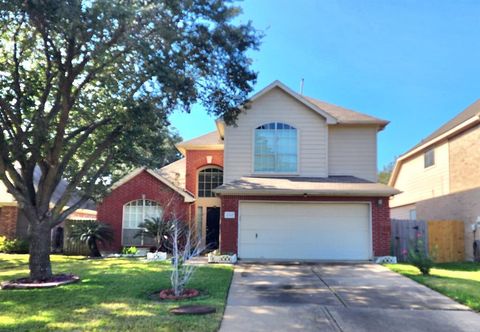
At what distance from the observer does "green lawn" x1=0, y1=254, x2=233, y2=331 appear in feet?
22.8

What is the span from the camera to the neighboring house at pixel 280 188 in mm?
15578

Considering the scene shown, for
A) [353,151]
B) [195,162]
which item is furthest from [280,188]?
[195,162]

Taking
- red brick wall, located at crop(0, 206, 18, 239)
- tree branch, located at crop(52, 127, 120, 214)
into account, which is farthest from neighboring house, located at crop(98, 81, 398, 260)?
Answer: red brick wall, located at crop(0, 206, 18, 239)

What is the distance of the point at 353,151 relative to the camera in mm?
17672

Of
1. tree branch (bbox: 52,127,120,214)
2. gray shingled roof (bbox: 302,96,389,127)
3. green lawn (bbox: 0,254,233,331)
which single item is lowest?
green lawn (bbox: 0,254,233,331)

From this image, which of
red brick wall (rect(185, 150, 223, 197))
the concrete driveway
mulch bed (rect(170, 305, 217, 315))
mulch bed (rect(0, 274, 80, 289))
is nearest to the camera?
the concrete driveway

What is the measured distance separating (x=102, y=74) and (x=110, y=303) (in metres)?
7.24

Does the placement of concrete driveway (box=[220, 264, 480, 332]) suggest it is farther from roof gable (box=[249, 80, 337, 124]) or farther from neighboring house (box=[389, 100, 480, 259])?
neighboring house (box=[389, 100, 480, 259])

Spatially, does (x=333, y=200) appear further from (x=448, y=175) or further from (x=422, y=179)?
(x=422, y=179)

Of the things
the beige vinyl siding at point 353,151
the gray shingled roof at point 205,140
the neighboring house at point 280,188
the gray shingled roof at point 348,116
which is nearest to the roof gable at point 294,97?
the neighboring house at point 280,188

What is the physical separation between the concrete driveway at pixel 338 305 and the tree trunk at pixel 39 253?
4.92 metres

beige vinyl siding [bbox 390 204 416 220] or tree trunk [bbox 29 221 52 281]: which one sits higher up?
beige vinyl siding [bbox 390 204 416 220]

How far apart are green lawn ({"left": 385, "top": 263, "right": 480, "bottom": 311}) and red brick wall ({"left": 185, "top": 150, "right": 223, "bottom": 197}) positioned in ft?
31.1

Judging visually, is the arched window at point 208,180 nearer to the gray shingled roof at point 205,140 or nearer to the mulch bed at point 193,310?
the gray shingled roof at point 205,140
